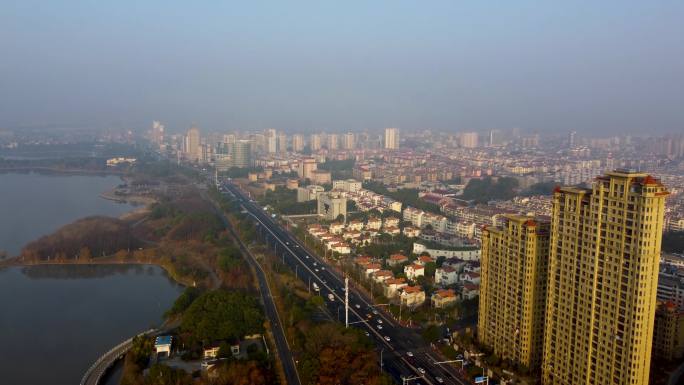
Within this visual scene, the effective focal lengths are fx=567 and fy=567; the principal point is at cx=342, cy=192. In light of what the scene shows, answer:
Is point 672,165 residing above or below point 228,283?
above

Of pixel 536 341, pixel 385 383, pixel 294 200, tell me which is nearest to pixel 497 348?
pixel 536 341

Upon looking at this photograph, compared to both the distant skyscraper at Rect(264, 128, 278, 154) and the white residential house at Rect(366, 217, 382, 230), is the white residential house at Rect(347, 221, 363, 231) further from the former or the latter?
the distant skyscraper at Rect(264, 128, 278, 154)

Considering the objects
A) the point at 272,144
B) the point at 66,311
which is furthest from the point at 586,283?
the point at 272,144

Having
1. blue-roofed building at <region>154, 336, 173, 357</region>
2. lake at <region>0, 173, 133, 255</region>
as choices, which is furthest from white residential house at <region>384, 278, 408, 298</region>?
lake at <region>0, 173, 133, 255</region>

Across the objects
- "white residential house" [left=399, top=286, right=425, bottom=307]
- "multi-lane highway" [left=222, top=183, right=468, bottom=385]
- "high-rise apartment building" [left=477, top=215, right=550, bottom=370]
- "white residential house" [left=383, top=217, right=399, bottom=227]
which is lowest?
"multi-lane highway" [left=222, top=183, right=468, bottom=385]

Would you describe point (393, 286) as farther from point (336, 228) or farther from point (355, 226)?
point (355, 226)

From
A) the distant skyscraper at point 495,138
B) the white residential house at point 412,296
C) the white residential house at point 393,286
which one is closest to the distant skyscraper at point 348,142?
the distant skyscraper at point 495,138

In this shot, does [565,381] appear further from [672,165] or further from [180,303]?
[672,165]
